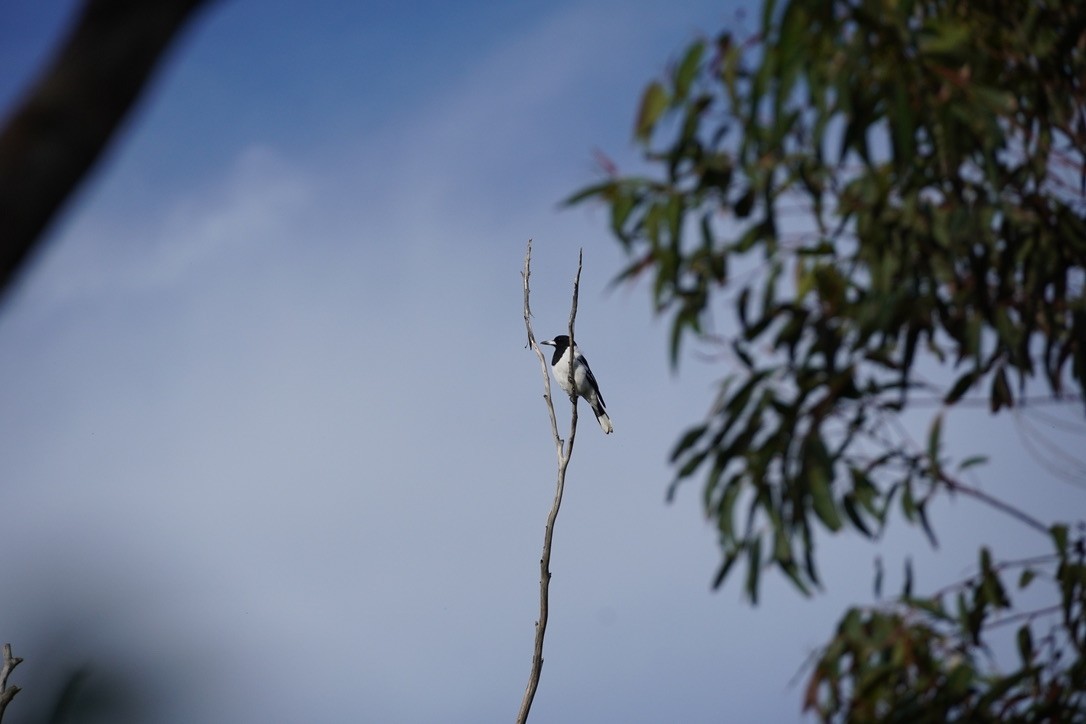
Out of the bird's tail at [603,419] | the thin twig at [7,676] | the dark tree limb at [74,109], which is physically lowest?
the thin twig at [7,676]

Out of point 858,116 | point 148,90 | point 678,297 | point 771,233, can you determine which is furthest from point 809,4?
point 148,90

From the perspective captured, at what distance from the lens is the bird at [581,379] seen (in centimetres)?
830

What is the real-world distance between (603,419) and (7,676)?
237 inches

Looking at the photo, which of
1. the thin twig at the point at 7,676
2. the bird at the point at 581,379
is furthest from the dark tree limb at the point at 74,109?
the bird at the point at 581,379

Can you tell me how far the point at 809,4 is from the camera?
109 inches

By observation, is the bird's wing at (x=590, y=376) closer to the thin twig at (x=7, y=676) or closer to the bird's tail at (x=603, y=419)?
the bird's tail at (x=603, y=419)

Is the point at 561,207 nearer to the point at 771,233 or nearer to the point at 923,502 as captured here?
the point at 771,233

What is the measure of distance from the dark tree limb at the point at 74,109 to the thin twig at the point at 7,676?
220 cm

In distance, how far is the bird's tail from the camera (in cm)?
877

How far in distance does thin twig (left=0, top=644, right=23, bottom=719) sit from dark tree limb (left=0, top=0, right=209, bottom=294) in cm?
220

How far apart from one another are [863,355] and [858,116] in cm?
58

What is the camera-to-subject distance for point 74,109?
122 cm

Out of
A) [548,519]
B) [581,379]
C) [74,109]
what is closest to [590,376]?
[581,379]

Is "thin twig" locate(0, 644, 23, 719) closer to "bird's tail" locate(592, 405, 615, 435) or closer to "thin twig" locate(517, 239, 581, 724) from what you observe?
"thin twig" locate(517, 239, 581, 724)
